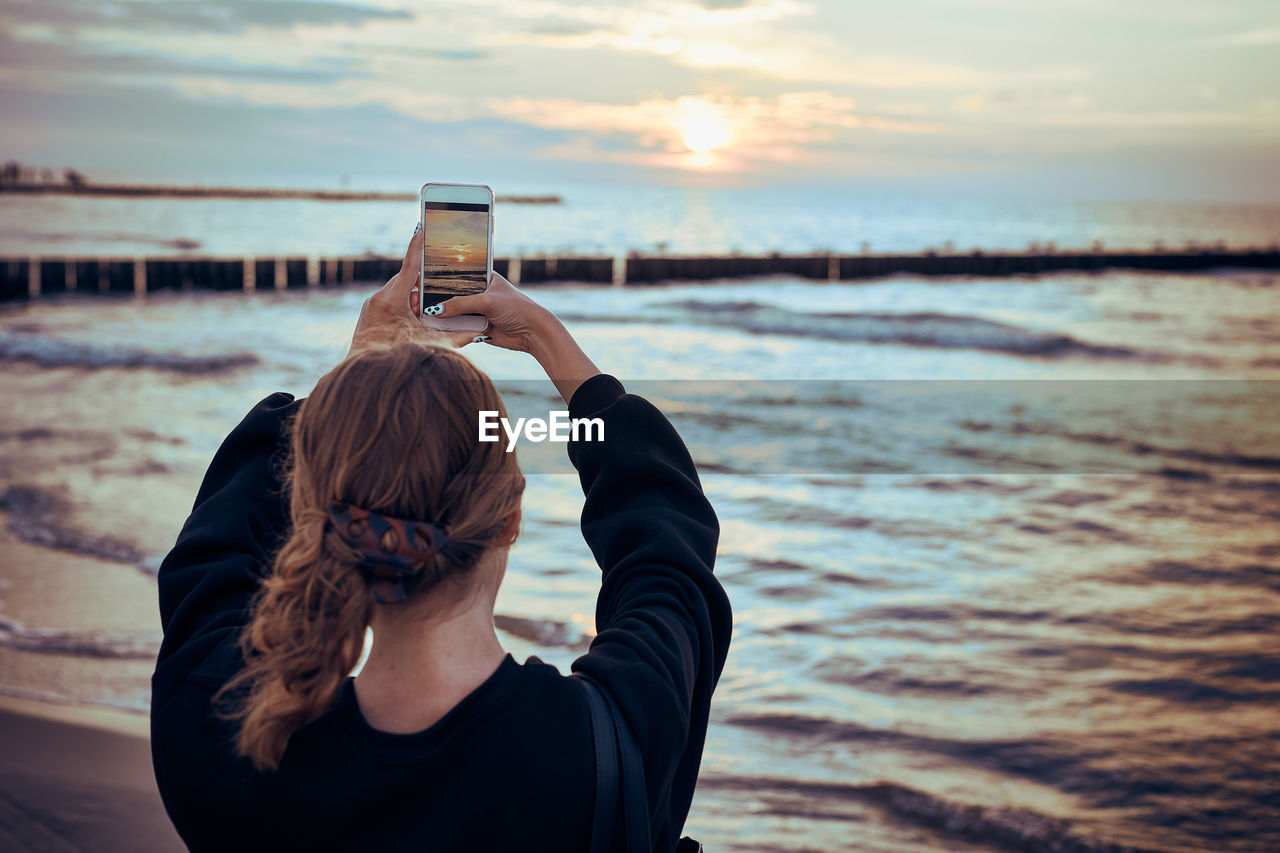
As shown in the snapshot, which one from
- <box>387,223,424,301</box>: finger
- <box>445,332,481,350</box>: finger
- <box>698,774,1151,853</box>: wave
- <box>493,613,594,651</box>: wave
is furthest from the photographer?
<box>493,613,594,651</box>: wave

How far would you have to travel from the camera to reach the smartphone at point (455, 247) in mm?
1727

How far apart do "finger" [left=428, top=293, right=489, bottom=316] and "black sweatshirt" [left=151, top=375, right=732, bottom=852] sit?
1.04 ft

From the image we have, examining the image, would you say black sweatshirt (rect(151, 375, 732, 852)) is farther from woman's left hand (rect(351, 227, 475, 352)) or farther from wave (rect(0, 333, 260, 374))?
wave (rect(0, 333, 260, 374))

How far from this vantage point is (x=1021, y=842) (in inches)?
157

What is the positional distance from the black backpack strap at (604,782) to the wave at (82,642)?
15.5ft

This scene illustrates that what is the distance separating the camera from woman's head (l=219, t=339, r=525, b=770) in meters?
1.18

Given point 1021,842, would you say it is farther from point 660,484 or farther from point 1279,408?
point 1279,408

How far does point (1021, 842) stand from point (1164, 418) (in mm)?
11449

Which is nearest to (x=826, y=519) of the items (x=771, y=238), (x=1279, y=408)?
(x=1279, y=408)

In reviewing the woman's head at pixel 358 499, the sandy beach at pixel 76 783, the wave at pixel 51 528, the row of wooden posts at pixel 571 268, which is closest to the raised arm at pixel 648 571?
the woman's head at pixel 358 499

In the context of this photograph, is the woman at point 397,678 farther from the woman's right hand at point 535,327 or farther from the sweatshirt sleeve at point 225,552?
the woman's right hand at point 535,327

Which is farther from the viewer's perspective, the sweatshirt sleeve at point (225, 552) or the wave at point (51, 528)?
the wave at point (51, 528)

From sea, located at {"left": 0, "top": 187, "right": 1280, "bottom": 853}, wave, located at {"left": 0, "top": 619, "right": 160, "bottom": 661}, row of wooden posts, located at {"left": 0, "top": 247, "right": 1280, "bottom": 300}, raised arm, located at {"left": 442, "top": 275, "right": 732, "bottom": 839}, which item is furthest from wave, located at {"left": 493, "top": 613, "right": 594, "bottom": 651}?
row of wooden posts, located at {"left": 0, "top": 247, "right": 1280, "bottom": 300}

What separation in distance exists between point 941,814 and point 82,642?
14.3 ft
